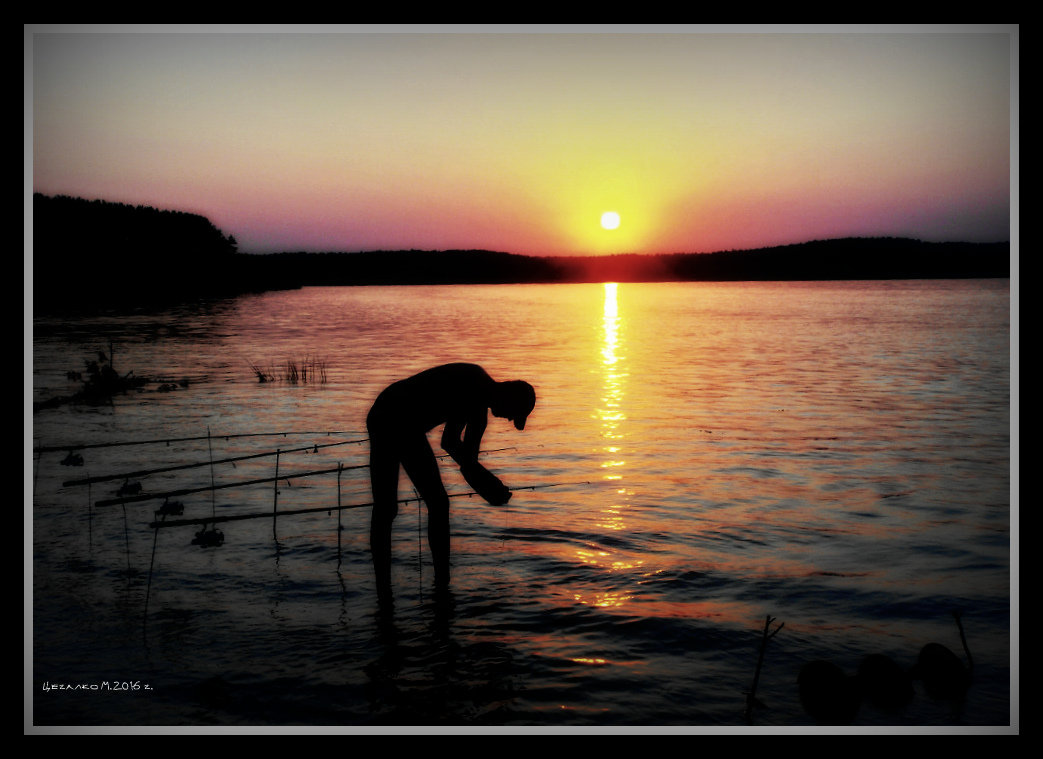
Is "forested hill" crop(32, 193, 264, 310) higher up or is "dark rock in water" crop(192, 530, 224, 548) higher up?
"forested hill" crop(32, 193, 264, 310)

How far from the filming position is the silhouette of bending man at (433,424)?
19.9 feet

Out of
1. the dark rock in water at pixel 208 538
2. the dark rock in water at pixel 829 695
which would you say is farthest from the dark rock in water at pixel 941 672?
the dark rock in water at pixel 208 538

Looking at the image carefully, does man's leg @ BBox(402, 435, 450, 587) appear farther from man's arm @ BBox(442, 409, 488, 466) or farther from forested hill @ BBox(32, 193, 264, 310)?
forested hill @ BBox(32, 193, 264, 310)

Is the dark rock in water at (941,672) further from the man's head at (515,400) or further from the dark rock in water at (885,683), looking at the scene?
the man's head at (515,400)

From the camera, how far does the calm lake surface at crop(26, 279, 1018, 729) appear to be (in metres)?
5.54

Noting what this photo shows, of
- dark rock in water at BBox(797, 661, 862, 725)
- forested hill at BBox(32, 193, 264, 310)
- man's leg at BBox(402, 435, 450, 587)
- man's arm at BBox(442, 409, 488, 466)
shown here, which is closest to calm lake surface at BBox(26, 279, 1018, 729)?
dark rock in water at BBox(797, 661, 862, 725)

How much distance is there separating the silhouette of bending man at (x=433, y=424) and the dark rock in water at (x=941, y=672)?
119 inches

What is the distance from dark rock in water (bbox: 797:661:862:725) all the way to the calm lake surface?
0.08m

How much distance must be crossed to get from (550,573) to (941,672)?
3177mm

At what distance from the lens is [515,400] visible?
591cm

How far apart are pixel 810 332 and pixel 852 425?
1050 inches

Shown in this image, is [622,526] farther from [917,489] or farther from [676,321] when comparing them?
[676,321]

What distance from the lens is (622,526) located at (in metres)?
9.24
